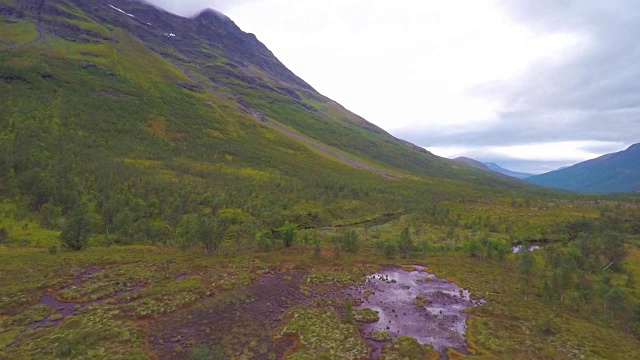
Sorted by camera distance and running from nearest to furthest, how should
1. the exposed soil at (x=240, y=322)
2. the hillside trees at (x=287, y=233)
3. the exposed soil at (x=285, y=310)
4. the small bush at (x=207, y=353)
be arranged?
the small bush at (x=207, y=353) < the exposed soil at (x=240, y=322) < the exposed soil at (x=285, y=310) < the hillside trees at (x=287, y=233)

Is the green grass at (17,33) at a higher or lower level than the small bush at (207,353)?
higher

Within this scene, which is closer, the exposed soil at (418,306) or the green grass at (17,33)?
the exposed soil at (418,306)

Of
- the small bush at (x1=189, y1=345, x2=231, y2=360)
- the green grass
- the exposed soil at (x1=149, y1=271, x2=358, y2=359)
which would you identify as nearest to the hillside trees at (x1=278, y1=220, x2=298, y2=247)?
the exposed soil at (x1=149, y1=271, x2=358, y2=359)

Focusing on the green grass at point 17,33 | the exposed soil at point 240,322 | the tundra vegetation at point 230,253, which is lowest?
the exposed soil at point 240,322

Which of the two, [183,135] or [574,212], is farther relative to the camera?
[183,135]

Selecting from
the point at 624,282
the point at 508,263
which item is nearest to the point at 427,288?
the point at 508,263

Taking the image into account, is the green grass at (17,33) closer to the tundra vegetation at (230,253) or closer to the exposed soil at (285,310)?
the tundra vegetation at (230,253)

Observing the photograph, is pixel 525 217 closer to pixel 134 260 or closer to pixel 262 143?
pixel 134 260

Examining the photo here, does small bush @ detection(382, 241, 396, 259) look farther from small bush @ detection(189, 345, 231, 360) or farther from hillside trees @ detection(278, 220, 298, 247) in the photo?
small bush @ detection(189, 345, 231, 360)

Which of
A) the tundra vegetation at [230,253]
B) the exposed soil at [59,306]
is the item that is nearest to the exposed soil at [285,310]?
the tundra vegetation at [230,253]
